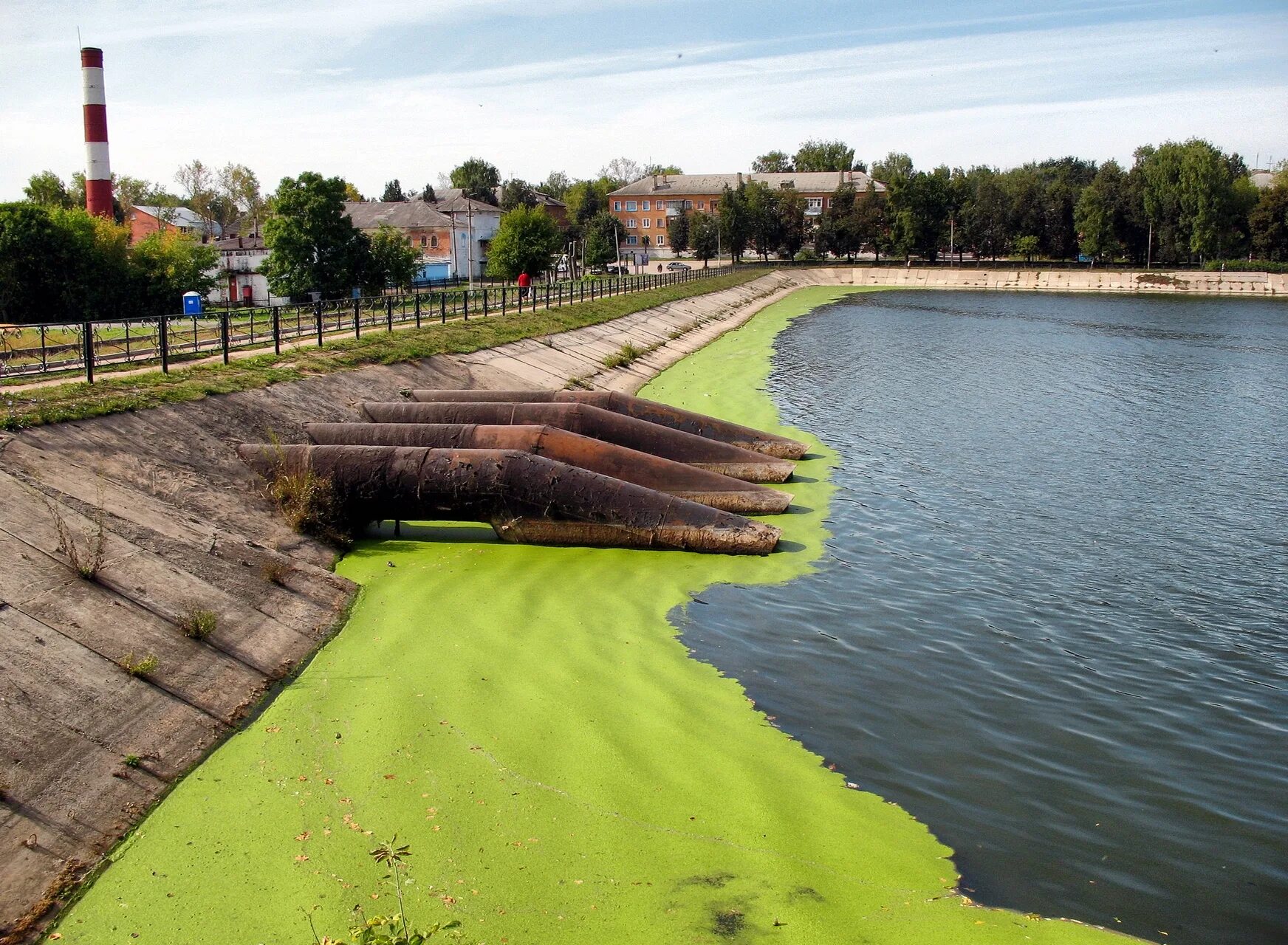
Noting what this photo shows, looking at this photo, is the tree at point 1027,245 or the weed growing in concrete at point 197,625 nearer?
the weed growing in concrete at point 197,625

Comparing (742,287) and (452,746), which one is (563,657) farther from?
(742,287)

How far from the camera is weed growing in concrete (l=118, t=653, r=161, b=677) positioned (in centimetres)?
952

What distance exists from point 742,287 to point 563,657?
7738 centimetres

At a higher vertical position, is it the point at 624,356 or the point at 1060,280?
the point at 1060,280

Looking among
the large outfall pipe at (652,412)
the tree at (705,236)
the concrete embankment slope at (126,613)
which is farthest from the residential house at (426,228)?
the concrete embankment slope at (126,613)

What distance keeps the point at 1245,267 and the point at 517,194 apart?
288 feet

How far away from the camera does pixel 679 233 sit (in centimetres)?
13362

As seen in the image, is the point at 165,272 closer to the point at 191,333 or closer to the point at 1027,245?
the point at 191,333

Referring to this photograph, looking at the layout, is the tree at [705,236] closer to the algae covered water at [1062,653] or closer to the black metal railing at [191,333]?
the black metal railing at [191,333]

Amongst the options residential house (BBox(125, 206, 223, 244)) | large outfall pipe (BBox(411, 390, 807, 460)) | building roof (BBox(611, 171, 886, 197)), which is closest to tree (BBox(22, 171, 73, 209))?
residential house (BBox(125, 206, 223, 244))

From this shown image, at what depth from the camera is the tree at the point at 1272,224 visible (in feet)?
319

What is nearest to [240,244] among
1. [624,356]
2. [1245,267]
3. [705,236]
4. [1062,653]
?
[705,236]

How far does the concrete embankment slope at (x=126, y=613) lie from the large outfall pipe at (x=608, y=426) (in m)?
2.25

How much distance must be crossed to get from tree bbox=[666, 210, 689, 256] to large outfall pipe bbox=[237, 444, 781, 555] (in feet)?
395
